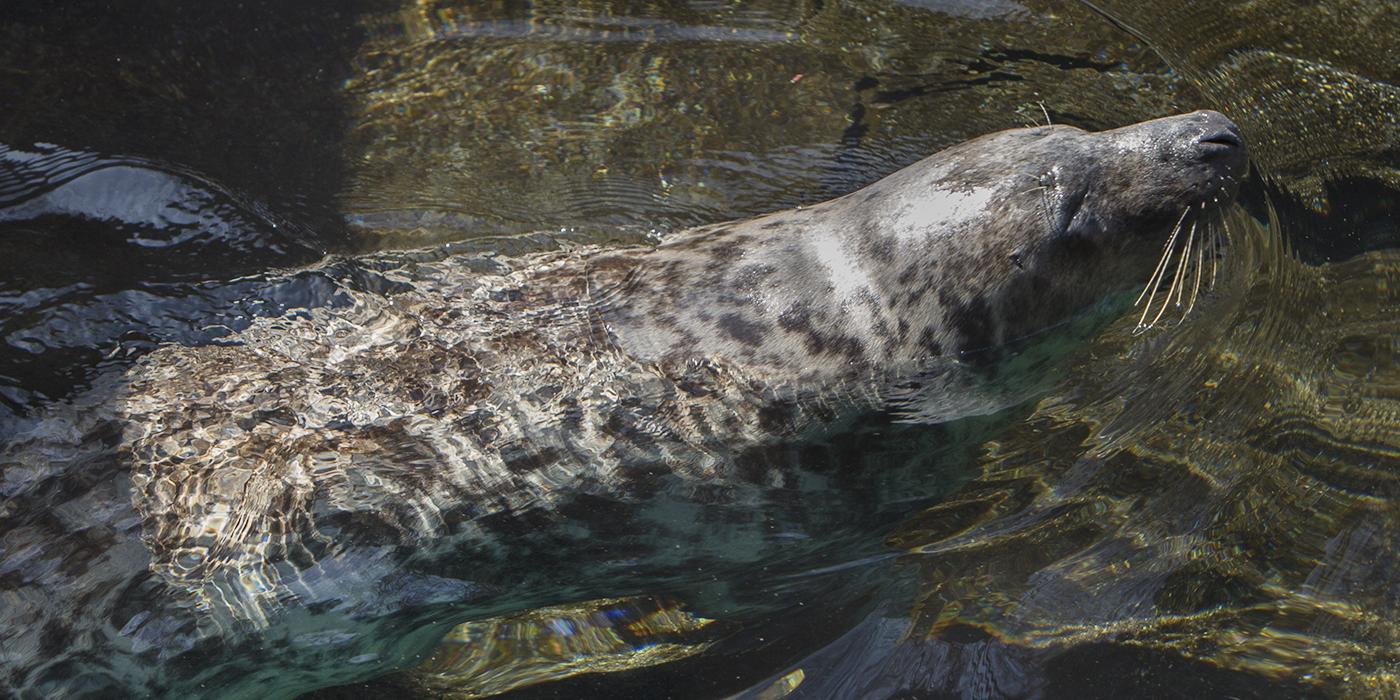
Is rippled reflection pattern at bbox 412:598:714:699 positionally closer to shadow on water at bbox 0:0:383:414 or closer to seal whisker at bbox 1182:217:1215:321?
shadow on water at bbox 0:0:383:414

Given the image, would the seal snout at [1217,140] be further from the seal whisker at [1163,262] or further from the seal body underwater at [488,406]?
the seal whisker at [1163,262]

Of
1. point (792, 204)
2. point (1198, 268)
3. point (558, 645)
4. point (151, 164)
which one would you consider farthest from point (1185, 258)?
point (151, 164)

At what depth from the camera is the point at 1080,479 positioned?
3771 millimetres

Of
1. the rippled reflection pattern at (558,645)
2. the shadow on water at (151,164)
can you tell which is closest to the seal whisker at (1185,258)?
the rippled reflection pattern at (558,645)

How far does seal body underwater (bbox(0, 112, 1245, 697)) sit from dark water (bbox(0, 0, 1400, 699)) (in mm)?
A: 85

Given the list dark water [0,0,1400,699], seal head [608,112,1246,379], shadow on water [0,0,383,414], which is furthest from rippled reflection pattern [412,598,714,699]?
shadow on water [0,0,383,414]

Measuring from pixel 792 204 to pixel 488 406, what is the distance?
5.38 ft

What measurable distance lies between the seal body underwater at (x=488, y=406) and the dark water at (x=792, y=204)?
85 millimetres

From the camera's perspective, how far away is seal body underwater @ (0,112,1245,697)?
10.1ft

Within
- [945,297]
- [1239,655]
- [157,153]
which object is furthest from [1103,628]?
[157,153]

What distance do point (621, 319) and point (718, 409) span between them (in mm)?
418

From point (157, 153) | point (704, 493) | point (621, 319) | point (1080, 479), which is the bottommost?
point (1080, 479)

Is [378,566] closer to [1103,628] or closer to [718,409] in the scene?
[718,409]

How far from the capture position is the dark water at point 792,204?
3.39 m
